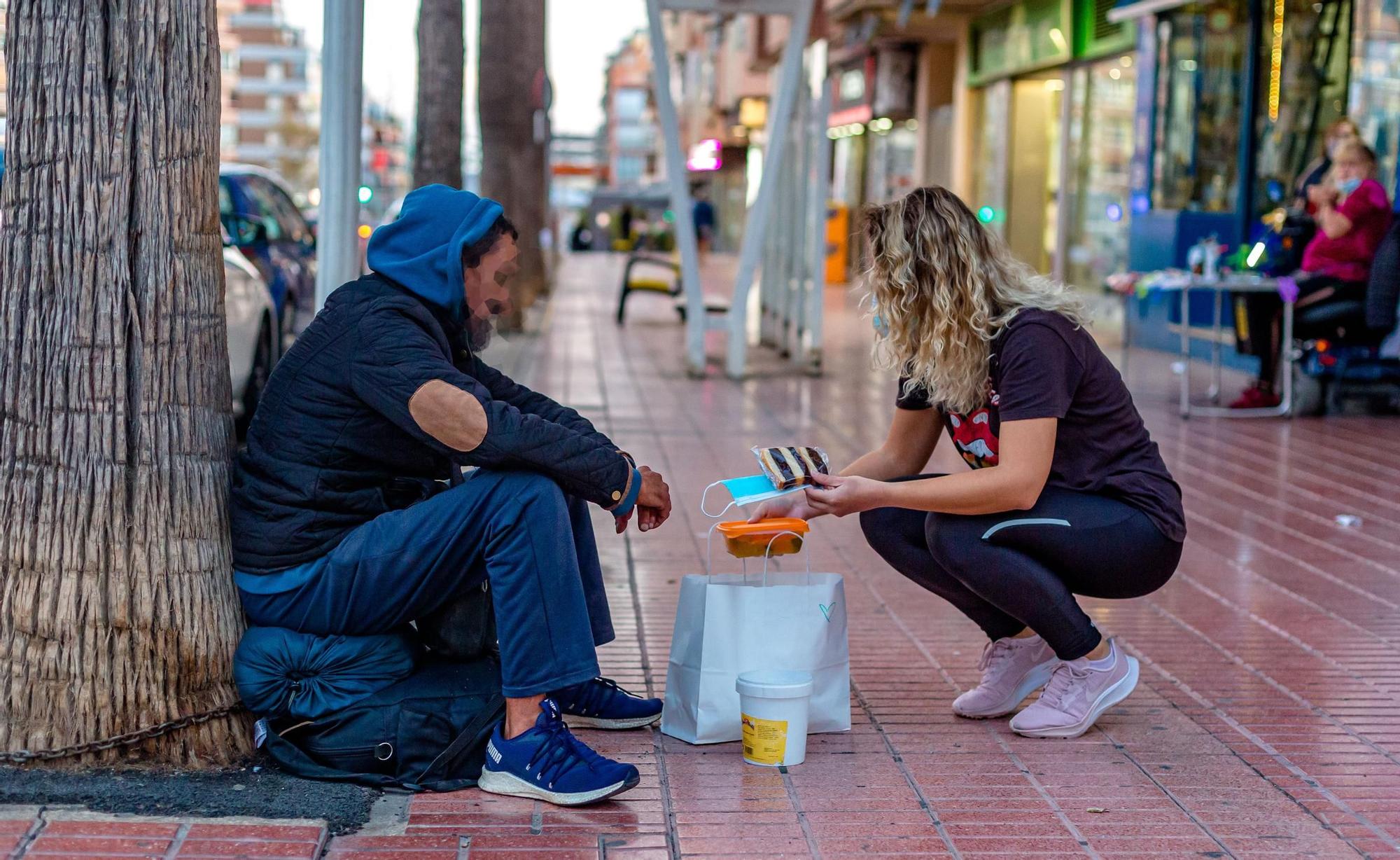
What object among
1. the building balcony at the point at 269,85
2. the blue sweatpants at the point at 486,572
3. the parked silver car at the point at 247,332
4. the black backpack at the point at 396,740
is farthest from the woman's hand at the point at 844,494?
the building balcony at the point at 269,85

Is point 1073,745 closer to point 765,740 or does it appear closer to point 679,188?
point 765,740

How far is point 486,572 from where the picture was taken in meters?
3.50

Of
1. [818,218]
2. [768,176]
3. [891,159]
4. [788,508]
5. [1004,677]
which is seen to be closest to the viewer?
[788,508]

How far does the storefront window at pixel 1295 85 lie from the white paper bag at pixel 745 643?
943 centimetres

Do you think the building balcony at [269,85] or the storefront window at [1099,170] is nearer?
the storefront window at [1099,170]

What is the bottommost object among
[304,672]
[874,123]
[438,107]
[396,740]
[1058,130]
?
[396,740]

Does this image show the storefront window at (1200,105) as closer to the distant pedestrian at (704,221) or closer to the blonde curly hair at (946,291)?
the distant pedestrian at (704,221)

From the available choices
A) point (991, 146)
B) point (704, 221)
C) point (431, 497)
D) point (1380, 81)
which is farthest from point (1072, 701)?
point (704, 221)

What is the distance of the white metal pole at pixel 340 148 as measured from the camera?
221 inches

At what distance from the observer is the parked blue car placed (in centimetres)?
1027

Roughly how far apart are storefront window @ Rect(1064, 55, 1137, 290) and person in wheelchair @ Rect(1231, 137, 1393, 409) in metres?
6.05

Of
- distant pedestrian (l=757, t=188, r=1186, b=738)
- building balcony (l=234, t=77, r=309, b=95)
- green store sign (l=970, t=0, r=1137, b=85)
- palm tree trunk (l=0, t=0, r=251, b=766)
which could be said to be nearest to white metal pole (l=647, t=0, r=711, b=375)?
A: green store sign (l=970, t=0, r=1137, b=85)

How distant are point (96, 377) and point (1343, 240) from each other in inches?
→ 321

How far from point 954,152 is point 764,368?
414 inches
